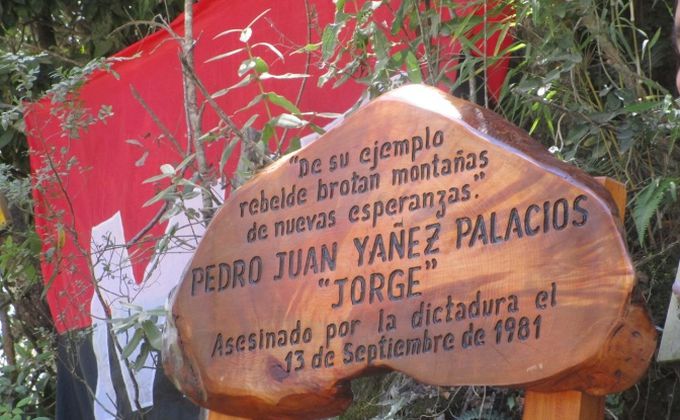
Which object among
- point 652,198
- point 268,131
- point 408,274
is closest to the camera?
point 408,274

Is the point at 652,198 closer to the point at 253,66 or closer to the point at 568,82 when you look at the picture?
the point at 568,82

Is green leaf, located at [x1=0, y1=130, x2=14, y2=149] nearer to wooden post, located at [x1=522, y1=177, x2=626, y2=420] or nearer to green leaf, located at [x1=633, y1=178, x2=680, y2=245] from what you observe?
green leaf, located at [x1=633, y1=178, x2=680, y2=245]

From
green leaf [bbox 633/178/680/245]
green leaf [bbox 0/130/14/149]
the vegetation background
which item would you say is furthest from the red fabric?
green leaf [bbox 633/178/680/245]

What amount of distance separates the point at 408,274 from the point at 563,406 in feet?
1.15

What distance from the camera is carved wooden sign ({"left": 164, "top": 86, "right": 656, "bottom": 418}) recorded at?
1878 mm

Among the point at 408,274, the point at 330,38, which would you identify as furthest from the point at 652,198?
the point at 330,38

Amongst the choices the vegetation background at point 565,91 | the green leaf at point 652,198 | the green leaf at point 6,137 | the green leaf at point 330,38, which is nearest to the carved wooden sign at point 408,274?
the green leaf at point 652,198

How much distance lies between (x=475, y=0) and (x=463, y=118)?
962mm

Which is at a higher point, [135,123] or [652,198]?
[652,198]

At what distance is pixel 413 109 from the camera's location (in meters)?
2.17

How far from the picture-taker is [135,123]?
4195 mm

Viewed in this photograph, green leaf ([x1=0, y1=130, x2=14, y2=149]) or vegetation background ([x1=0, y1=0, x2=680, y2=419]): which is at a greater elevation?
vegetation background ([x1=0, y1=0, x2=680, y2=419])

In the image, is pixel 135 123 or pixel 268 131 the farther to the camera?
pixel 135 123

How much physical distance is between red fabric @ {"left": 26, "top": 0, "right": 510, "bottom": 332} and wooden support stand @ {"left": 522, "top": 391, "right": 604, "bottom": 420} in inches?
60.8
